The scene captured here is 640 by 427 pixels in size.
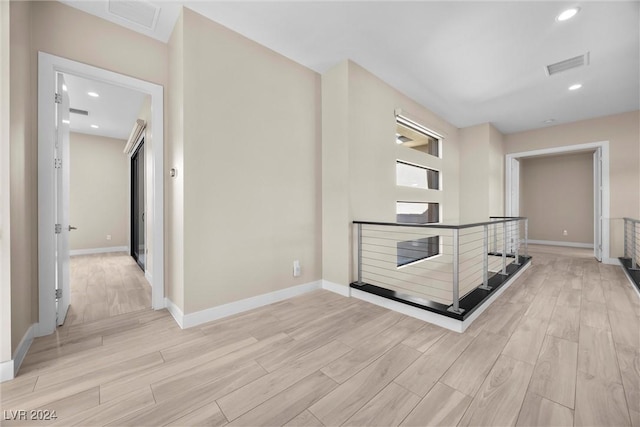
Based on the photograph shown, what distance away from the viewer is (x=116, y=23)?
7.44ft

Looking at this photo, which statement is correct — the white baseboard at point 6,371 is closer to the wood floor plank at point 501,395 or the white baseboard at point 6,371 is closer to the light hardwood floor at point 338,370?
the light hardwood floor at point 338,370

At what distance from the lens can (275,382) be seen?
4.88 ft

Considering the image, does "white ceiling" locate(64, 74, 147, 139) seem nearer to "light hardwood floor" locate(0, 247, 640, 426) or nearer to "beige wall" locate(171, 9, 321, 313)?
"beige wall" locate(171, 9, 321, 313)

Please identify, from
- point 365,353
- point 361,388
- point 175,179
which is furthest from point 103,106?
point 361,388

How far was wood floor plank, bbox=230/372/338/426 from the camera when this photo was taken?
1.22 metres

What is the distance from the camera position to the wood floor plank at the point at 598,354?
→ 5.11ft

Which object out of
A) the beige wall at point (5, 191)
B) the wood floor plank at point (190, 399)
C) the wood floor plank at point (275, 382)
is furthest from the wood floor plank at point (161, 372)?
the beige wall at point (5, 191)

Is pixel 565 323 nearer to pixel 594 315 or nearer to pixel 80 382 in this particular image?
pixel 594 315

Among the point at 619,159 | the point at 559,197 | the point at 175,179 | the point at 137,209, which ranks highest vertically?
→ the point at 619,159

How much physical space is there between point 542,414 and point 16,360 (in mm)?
3016

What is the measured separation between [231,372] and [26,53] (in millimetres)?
2656

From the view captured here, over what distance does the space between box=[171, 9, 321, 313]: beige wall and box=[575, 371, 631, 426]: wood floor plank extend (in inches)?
91.1

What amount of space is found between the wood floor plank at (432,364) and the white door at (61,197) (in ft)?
9.31

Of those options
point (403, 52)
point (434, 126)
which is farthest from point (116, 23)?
point (434, 126)
